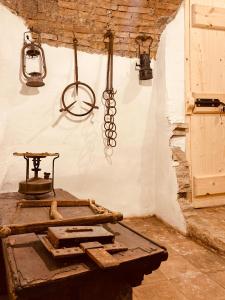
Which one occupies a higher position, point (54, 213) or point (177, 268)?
point (54, 213)

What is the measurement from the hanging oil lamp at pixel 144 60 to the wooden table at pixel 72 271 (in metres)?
2.53

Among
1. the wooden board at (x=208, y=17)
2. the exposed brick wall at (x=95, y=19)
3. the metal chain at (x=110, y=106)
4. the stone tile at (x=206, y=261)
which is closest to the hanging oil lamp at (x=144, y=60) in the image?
the exposed brick wall at (x=95, y=19)

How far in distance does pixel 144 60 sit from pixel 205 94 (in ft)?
2.93

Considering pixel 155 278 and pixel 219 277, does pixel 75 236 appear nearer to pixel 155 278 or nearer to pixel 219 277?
pixel 155 278

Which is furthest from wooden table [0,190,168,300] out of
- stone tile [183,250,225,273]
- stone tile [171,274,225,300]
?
stone tile [183,250,225,273]

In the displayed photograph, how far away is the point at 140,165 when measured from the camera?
3957 mm

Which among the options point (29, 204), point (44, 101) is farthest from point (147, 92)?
point (29, 204)

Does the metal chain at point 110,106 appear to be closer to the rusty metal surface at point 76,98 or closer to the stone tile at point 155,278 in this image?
the rusty metal surface at point 76,98

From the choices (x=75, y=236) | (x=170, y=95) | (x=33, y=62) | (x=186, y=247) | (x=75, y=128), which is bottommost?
(x=186, y=247)

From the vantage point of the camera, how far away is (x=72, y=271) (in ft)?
3.93

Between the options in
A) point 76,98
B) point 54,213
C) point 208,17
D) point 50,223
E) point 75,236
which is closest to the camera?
point 75,236

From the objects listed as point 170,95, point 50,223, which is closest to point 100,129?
point 170,95

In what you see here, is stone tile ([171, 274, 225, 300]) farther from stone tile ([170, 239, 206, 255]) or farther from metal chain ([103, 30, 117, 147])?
metal chain ([103, 30, 117, 147])

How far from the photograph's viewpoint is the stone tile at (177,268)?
2473mm
